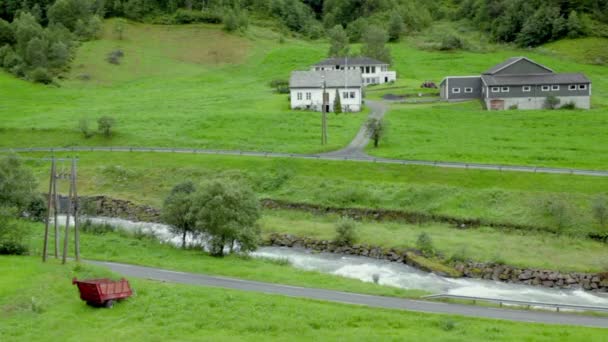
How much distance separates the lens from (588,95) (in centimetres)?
9681

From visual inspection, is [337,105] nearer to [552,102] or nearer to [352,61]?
[552,102]

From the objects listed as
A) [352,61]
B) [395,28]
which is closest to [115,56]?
[352,61]

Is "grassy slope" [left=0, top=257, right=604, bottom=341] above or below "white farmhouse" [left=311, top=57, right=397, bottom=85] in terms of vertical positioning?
below

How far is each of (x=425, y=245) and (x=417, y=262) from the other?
2.68 metres

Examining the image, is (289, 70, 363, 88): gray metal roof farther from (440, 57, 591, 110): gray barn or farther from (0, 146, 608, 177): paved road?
(0, 146, 608, 177): paved road

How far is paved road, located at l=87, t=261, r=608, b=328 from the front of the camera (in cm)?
3631

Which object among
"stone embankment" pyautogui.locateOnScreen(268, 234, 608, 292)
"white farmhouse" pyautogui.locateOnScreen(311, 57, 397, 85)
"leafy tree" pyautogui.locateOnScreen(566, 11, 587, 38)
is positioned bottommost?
"stone embankment" pyautogui.locateOnScreen(268, 234, 608, 292)

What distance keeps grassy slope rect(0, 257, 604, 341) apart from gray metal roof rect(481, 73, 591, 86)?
225 ft

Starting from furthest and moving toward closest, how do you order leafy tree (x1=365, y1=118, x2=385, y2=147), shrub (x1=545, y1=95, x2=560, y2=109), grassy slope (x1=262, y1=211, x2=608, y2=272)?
shrub (x1=545, y1=95, x2=560, y2=109) < leafy tree (x1=365, y1=118, x2=385, y2=147) < grassy slope (x1=262, y1=211, x2=608, y2=272)

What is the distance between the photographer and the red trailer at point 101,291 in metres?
34.5

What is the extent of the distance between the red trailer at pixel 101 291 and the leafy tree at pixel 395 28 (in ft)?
446

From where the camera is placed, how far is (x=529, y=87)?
9881 centimetres

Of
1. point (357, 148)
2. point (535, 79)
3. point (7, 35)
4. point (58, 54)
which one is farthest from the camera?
point (7, 35)

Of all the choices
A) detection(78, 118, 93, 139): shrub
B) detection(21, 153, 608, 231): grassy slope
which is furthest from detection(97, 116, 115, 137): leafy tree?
detection(21, 153, 608, 231): grassy slope
